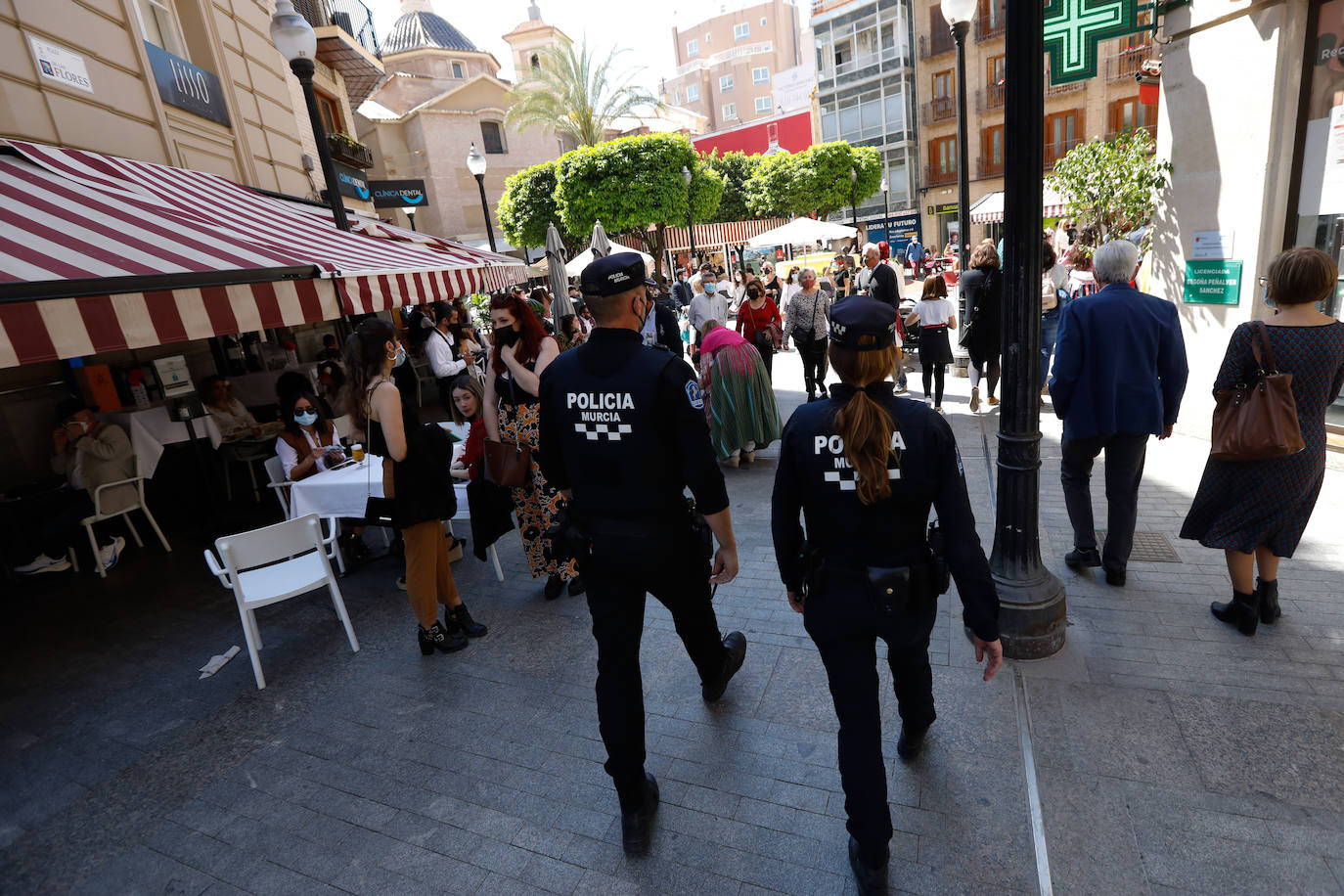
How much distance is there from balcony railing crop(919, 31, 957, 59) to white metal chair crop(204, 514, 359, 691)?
118 ft

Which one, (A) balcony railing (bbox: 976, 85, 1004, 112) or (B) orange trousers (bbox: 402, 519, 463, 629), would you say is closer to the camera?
(B) orange trousers (bbox: 402, 519, 463, 629)

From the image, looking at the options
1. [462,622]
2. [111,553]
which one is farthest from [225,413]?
[462,622]

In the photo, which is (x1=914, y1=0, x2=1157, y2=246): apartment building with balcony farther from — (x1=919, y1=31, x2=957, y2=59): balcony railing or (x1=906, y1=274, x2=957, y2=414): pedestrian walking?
(x1=906, y1=274, x2=957, y2=414): pedestrian walking

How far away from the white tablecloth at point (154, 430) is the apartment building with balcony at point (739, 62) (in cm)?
6911

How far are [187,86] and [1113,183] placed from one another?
36.5 ft

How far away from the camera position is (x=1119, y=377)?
146 inches

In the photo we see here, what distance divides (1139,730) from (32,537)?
854cm

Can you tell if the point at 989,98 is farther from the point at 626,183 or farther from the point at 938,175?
the point at 626,183

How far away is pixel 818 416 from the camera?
2.13m

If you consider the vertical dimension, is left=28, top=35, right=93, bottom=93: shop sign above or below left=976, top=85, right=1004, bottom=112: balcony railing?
below

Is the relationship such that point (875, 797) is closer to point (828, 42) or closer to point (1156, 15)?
point (1156, 15)

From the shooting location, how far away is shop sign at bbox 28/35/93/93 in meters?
6.29

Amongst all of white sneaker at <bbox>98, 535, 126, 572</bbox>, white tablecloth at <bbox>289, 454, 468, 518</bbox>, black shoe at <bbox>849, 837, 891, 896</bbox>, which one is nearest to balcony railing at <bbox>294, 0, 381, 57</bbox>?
white sneaker at <bbox>98, 535, 126, 572</bbox>

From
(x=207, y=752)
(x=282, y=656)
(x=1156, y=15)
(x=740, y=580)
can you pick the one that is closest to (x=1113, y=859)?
(x=740, y=580)
